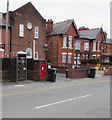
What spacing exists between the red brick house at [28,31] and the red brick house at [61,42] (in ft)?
10.1

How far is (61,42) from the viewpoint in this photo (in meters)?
32.7

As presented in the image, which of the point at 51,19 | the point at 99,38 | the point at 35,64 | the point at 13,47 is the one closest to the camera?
the point at 35,64

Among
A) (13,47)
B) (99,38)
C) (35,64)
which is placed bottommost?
(35,64)

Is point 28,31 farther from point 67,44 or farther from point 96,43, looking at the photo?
point 96,43

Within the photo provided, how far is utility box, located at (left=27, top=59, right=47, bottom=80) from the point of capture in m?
17.1

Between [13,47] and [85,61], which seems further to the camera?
[85,61]

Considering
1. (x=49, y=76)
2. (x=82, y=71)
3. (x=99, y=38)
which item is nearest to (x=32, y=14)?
(x=82, y=71)

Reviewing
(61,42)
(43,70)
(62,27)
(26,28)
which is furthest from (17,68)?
(62,27)

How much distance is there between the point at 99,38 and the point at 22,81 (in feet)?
95.5

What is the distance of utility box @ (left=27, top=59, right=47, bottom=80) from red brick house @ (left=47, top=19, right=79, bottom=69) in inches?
587

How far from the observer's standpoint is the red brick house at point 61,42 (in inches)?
1275

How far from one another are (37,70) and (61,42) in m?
16.3

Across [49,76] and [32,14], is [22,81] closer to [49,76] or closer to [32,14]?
[49,76]

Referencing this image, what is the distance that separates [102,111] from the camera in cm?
728
